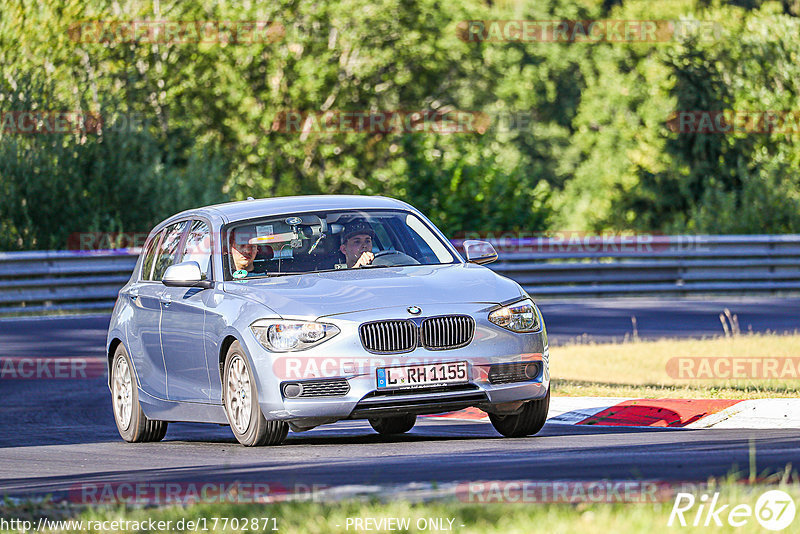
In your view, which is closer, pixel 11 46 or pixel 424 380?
pixel 424 380

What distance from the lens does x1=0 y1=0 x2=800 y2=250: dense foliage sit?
29.0 metres

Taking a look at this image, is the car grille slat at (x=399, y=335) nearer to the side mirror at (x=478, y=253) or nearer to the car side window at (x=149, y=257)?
the side mirror at (x=478, y=253)

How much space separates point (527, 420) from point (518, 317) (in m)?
0.77

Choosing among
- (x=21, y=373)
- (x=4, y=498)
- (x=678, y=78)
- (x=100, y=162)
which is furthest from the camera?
(x=678, y=78)

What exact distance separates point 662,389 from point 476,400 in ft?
12.9

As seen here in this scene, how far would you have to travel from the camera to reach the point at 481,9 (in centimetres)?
5584

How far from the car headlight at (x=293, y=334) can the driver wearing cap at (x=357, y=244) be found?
1106 millimetres

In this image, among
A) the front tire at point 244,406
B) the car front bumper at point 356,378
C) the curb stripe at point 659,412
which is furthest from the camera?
the curb stripe at point 659,412

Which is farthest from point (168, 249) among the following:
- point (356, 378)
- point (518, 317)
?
point (518, 317)

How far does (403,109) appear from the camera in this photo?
4984cm

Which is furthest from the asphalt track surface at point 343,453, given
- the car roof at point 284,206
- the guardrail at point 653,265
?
the guardrail at point 653,265

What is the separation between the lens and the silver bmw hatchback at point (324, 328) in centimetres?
895

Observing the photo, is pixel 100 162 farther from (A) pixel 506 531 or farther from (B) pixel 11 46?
(A) pixel 506 531

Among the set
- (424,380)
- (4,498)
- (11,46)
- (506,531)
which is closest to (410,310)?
(424,380)
